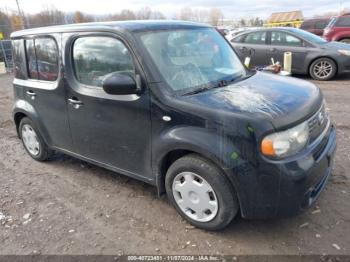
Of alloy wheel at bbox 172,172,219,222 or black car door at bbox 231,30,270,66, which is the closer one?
alloy wheel at bbox 172,172,219,222

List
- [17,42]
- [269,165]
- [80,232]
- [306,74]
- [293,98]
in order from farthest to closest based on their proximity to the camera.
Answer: [306,74] → [17,42] → [80,232] → [293,98] → [269,165]

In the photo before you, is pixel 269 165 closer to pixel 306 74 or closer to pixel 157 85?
pixel 157 85

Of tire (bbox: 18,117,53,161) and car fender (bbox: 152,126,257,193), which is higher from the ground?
car fender (bbox: 152,126,257,193)

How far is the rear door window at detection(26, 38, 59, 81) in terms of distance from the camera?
12.9 feet

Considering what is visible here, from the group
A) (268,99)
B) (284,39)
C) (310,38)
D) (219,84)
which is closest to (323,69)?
(310,38)

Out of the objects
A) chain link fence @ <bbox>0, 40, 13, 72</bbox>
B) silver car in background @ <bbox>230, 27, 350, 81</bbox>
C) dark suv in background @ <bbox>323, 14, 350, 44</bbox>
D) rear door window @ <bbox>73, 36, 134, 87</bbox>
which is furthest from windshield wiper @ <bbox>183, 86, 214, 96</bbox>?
chain link fence @ <bbox>0, 40, 13, 72</bbox>

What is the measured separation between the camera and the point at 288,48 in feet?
32.6

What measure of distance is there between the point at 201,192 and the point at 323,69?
799cm

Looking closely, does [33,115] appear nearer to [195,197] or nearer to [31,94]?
[31,94]

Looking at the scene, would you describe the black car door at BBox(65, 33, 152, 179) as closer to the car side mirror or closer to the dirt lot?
the car side mirror

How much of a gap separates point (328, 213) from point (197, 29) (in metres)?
2.34

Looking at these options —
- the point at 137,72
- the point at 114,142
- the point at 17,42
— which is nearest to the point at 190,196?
the point at 114,142

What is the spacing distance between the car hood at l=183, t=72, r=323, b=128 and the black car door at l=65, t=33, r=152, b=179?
61 centimetres

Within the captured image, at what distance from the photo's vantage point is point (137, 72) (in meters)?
3.09
